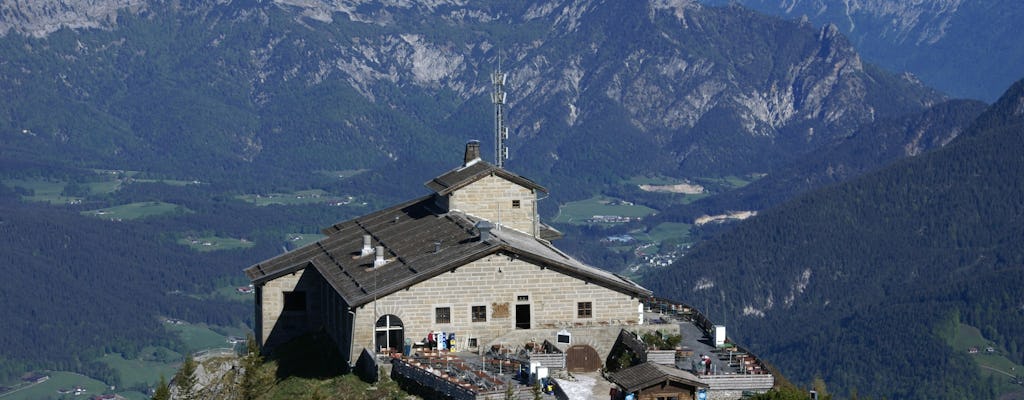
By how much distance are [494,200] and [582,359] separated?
21.3 m

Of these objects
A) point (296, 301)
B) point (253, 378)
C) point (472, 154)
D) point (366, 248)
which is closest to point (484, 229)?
point (366, 248)

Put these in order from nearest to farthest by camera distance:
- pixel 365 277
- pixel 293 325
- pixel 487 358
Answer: pixel 487 358
pixel 365 277
pixel 293 325

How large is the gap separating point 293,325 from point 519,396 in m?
31.4

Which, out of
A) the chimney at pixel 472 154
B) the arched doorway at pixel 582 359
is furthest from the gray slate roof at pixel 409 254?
the chimney at pixel 472 154

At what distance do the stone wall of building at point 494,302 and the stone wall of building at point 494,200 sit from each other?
57.5 feet

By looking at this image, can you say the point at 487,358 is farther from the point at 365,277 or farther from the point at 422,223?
the point at 422,223

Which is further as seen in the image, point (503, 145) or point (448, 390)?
point (503, 145)

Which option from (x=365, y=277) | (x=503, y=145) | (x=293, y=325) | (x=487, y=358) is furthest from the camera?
(x=503, y=145)

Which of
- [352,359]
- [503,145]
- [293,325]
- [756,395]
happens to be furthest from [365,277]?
[503,145]

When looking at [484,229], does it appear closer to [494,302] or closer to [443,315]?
[494,302]

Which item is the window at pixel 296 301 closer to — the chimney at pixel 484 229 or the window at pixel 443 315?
the chimney at pixel 484 229

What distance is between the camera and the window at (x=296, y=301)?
116688 millimetres

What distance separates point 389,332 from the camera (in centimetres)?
9875

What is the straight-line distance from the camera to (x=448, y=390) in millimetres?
88312
